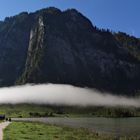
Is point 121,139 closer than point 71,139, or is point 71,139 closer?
point 71,139

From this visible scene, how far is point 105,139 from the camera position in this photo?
8044 cm

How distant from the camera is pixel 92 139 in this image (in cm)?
7644

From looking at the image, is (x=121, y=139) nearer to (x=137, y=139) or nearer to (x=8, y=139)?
(x=137, y=139)

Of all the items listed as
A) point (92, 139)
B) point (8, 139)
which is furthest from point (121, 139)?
point (8, 139)

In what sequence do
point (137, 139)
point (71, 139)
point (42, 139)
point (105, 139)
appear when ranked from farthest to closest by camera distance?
point (137, 139)
point (105, 139)
point (71, 139)
point (42, 139)

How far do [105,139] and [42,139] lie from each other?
1822 cm

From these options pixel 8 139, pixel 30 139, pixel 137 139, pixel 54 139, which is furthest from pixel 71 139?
pixel 137 139

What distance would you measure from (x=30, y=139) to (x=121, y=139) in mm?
26524

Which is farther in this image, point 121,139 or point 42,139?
point 121,139

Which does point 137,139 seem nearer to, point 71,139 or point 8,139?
point 71,139

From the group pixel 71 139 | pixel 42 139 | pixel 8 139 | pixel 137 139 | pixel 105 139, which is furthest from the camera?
pixel 137 139

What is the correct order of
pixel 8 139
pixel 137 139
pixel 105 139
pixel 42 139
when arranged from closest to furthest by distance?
1. pixel 8 139
2. pixel 42 139
3. pixel 105 139
4. pixel 137 139

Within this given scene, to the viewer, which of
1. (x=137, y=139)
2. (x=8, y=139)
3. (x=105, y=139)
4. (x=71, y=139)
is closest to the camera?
(x=8, y=139)

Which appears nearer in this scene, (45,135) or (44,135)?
(44,135)
